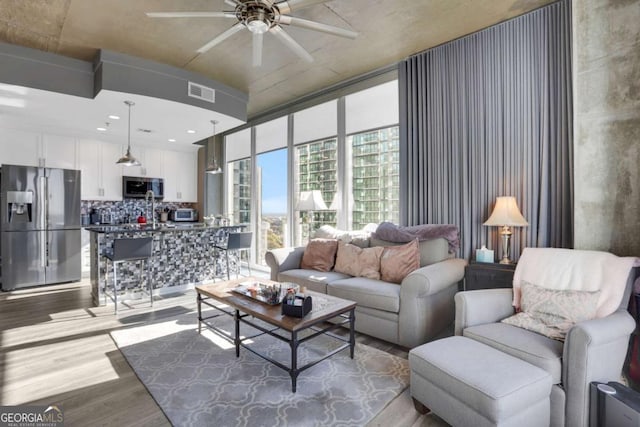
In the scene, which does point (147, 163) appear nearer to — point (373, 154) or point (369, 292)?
point (373, 154)

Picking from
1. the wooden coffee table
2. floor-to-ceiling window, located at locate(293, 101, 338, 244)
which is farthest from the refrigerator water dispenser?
floor-to-ceiling window, located at locate(293, 101, 338, 244)

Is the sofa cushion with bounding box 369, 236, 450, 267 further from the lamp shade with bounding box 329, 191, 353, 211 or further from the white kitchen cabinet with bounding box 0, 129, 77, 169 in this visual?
the white kitchen cabinet with bounding box 0, 129, 77, 169

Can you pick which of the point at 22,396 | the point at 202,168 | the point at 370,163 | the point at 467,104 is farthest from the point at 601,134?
the point at 202,168

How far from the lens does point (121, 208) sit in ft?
21.0

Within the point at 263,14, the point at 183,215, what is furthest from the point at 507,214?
the point at 183,215

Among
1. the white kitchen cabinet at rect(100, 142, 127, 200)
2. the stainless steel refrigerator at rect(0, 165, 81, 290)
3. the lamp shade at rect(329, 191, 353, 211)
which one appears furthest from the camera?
the white kitchen cabinet at rect(100, 142, 127, 200)

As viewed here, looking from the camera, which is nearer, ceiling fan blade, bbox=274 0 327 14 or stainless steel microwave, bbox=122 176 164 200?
ceiling fan blade, bbox=274 0 327 14

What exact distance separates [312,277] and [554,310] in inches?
83.7

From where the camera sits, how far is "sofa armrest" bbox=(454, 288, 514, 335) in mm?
2123

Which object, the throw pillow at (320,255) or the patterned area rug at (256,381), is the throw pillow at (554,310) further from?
the throw pillow at (320,255)

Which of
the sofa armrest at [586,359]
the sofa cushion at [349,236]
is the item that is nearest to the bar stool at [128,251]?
the sofa cushion at [349,236]

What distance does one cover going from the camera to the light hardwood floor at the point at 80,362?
190 centimetres

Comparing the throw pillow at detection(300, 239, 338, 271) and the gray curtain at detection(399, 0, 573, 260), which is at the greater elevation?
the gray curtain at detection(399, 0, 573, 260)

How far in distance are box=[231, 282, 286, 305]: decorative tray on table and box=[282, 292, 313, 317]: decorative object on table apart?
22 cm
